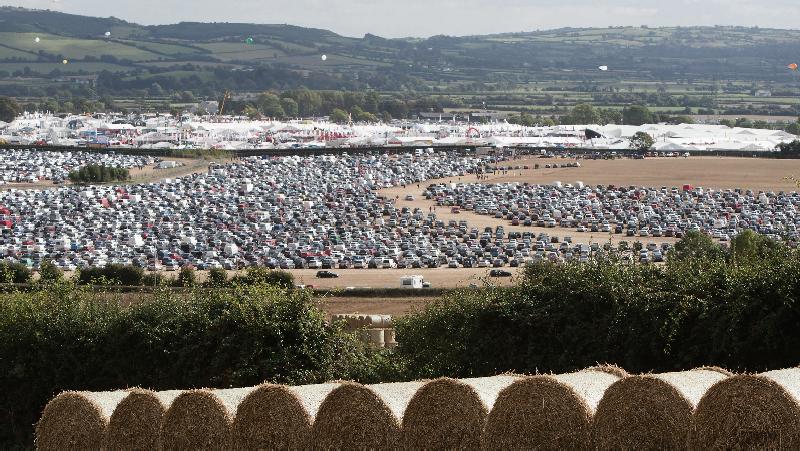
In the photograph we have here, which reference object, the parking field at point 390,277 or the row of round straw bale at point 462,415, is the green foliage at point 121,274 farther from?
the row of round straw bale at point 462,415

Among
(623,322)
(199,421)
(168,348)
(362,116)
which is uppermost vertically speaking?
(199,421)

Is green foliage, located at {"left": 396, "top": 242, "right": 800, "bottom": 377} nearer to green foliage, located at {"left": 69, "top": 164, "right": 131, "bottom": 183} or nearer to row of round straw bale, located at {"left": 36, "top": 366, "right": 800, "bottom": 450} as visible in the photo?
row of round straw bale, located at {"left": 36, "top": 366, "right": 800, "bottom": 450}

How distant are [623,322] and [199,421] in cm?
736

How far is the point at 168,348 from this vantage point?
675 inches

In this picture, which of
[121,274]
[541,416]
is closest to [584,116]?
[121,274]

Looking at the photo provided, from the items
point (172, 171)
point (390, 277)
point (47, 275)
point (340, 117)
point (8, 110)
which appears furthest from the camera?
point (340, 117)

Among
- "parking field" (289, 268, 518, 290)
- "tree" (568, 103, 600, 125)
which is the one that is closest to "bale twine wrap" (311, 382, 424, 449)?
"parking field" (289, 268, 518, 290)

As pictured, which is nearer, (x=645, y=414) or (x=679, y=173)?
(x=645, y=414)

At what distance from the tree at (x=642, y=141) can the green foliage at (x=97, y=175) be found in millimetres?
49651

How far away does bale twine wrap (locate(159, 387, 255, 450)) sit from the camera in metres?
11.0

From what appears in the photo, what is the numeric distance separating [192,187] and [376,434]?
74.5m

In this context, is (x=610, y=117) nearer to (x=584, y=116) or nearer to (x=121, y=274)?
(x=584, y=116)

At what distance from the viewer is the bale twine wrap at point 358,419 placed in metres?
10.6

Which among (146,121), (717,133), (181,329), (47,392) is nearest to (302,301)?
(181,329)
